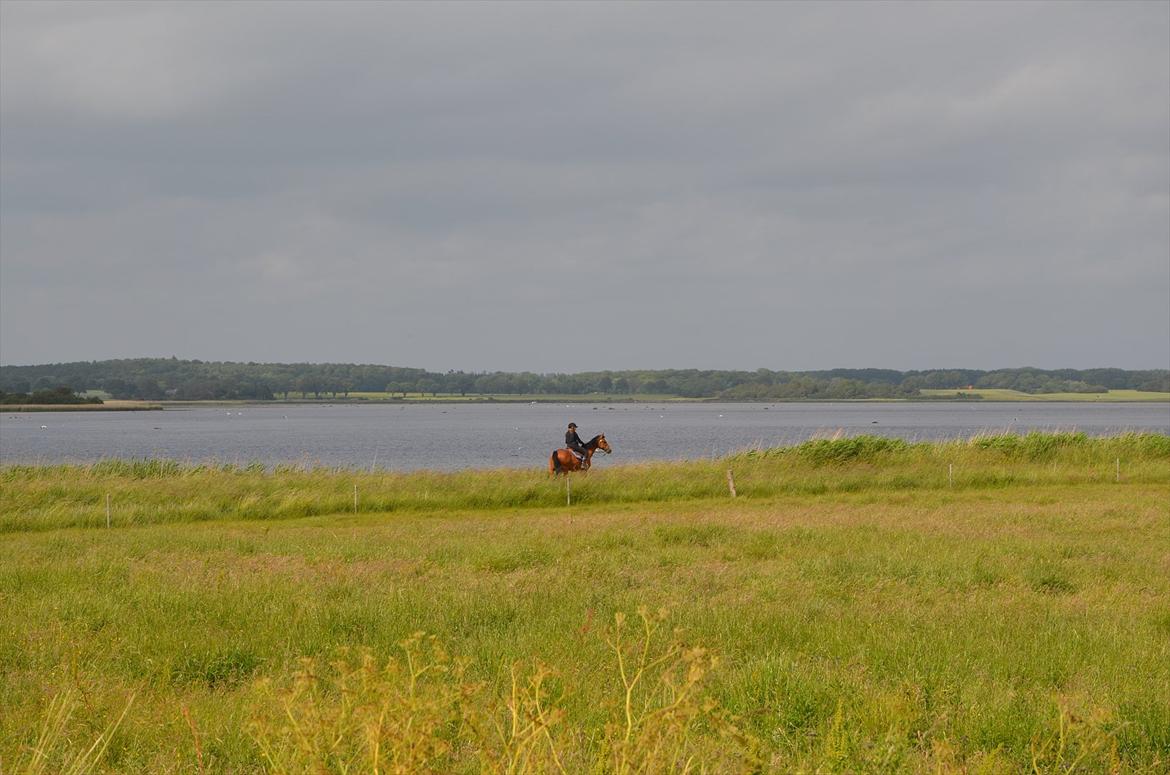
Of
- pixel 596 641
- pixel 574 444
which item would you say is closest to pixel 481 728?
pixel 596 641

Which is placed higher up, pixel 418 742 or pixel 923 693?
pixel 418 742

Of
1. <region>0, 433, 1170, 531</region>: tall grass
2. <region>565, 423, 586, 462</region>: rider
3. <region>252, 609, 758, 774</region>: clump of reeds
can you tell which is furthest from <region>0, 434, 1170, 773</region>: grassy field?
<region>565, 423, 586, 462</region>: rider

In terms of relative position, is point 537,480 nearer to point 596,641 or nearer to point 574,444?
point 574,444

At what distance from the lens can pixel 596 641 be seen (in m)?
10.3

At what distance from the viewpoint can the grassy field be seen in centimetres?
616

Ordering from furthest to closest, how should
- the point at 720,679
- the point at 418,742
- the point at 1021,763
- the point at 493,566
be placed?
the point at 493,566 → the point at 720,679 → the point at 1021,763 → the point at 418,742

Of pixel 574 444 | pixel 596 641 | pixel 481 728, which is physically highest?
pixel 481 728

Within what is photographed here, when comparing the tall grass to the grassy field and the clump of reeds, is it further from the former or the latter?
the clump of reeds

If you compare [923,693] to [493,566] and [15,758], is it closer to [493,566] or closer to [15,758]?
[15,758]

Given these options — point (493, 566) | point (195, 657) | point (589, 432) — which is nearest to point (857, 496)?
point (493, 566)

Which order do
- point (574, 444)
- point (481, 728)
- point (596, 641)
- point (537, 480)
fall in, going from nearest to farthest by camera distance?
point (481, 728) < point (596, 641) < point (537, 480) < point (574, 444)

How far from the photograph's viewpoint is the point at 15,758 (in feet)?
22.0

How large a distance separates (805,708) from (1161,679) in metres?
3.26

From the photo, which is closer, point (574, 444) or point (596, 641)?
point (596, 641)
